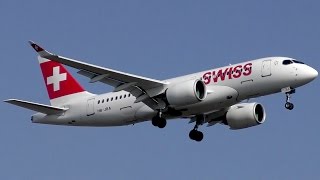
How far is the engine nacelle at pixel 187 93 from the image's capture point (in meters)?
55.4

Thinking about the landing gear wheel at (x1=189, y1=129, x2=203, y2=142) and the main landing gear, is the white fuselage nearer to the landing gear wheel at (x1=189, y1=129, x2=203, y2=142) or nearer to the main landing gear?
the main landing gear

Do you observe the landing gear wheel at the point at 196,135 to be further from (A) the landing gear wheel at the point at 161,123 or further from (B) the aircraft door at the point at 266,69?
(B) the aircraft door at the point at 266,69

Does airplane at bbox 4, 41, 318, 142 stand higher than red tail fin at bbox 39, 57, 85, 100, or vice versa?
red tail fin at bbox 39, 57, 85, 100

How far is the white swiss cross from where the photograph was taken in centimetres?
6581

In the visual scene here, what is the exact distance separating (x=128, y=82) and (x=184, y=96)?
370 centimetres

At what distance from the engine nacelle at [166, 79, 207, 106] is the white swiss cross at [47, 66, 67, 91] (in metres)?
11.8

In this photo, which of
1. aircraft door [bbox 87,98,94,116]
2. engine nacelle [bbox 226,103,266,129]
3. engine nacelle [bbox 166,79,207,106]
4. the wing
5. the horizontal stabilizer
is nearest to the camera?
the wing

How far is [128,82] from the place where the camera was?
56.9 meters

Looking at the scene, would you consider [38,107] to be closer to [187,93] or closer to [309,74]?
[187,93]

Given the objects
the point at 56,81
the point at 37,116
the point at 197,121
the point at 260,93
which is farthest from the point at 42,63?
the point at 260,93

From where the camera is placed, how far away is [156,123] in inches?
2254

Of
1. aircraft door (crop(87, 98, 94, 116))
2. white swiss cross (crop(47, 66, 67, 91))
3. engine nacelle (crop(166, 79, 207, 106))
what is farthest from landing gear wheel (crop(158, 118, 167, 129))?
white swiss cross (crop(47, 66, 67, 91))

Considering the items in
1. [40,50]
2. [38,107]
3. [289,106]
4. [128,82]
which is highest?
[40,50]

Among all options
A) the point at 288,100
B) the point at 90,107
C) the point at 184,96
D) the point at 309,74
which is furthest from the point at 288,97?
the point at 90,107
